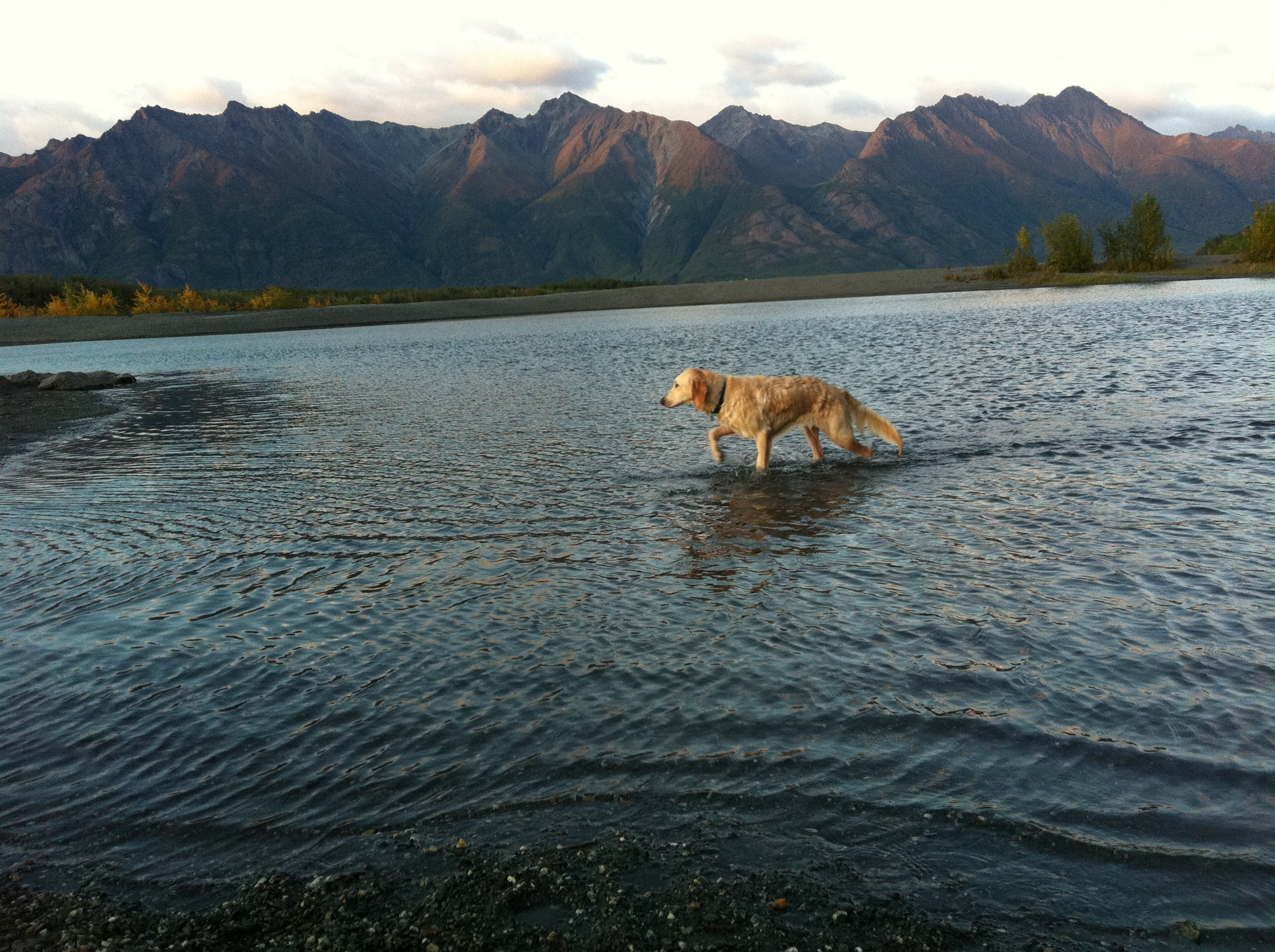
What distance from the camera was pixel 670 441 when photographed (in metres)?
19.4

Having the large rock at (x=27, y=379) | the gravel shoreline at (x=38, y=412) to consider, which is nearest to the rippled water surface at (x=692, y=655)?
the gravel shoreline at (x=38, y=412)

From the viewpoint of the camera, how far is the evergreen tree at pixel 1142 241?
9669 cm

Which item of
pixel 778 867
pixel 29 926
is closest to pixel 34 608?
pixel 29 926

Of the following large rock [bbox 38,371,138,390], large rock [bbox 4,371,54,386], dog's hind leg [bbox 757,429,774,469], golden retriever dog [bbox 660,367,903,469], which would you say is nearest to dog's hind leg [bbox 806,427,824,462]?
golden retriever dog [bbox 660,367,903,469]

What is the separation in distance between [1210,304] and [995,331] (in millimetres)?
18625

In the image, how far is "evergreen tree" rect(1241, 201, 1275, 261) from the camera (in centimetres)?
8919

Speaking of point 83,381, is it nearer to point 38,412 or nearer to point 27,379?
point 27,379

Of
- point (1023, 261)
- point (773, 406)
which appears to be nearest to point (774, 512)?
point (773, 406)

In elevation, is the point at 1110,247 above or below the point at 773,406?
above

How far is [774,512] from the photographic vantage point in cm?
1311

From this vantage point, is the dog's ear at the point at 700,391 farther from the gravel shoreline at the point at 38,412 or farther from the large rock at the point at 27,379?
the large rock at the point at 27,379

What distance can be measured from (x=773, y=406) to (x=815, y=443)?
5.43 feet

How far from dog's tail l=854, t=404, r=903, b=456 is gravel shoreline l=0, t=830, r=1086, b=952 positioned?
38.1 feet

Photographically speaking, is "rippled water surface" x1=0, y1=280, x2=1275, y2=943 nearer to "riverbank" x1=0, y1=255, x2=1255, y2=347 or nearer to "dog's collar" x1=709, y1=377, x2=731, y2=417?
"dog's collar" x1=709, y1=377, x2=731, y2=417
